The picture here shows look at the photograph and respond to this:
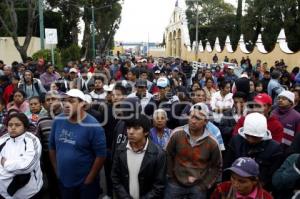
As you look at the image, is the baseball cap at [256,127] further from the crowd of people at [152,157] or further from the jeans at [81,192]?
the jeans at [81,192]

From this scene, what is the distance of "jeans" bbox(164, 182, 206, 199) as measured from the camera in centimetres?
420

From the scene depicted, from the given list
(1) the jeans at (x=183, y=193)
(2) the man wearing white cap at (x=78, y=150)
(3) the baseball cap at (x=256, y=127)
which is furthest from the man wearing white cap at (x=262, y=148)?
(2) the man wearing white cap at (x=78, y=150)

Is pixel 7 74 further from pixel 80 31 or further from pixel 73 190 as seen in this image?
pixel 80 31

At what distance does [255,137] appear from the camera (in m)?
4.09

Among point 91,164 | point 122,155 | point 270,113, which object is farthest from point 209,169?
point 270,113

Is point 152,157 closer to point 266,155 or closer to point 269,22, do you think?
point 266,155

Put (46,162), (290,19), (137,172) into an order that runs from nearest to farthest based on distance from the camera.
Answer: (137,172) → (46,162) → (290,19)

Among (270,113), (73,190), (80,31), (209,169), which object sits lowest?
(73,190)

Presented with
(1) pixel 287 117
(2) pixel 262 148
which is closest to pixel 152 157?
(2) pixel 262 148

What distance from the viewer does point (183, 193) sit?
4.23m

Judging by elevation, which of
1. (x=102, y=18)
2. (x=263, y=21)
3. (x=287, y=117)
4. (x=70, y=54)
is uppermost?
(x=102, y=18)

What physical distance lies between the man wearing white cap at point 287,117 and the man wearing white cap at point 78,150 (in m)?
2.55

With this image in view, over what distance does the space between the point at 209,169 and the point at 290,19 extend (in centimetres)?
3244

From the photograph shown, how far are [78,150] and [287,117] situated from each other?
293cm
